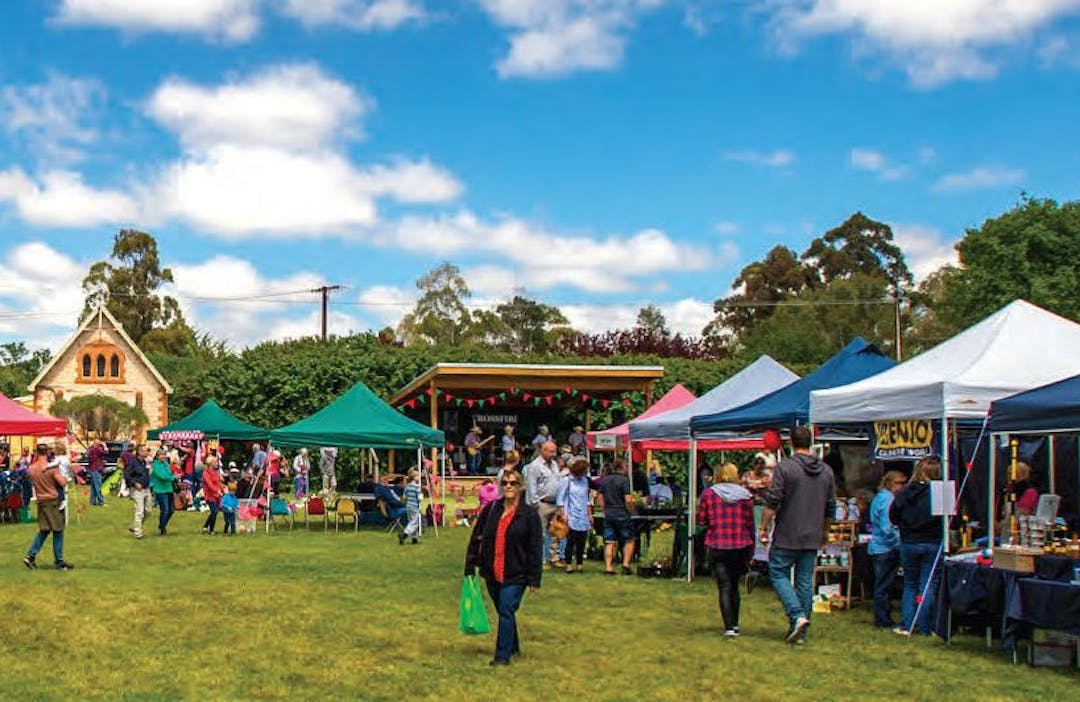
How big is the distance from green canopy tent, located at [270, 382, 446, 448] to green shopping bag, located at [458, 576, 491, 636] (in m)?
11.9

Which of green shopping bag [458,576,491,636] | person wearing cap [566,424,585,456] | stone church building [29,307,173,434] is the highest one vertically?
stone church building [29,307,173,434]

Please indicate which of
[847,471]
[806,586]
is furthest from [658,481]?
[806,586]

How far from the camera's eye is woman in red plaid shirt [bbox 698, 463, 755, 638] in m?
9.54

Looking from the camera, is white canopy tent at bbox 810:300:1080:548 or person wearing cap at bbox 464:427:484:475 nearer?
white canopy tent at bbox 810:300:1080:548

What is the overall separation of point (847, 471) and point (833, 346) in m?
45.2

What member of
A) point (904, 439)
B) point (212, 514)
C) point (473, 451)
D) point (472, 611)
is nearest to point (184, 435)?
point (473, 451)

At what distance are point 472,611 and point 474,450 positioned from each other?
23916 mm

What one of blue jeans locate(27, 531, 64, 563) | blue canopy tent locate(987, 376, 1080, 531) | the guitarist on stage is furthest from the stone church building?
blue canopy tent locate(987, 376, 1080, 531)

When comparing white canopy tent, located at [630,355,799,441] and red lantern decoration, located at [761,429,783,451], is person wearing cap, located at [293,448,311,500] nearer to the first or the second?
white canopy tent, located at [630,355,799,441]

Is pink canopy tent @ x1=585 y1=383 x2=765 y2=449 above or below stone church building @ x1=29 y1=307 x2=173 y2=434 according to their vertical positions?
below

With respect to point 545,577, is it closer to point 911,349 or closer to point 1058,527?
point 1058,527

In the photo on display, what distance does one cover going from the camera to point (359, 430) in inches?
805

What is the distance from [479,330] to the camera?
73500mm

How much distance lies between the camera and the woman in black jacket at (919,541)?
9.94 m
